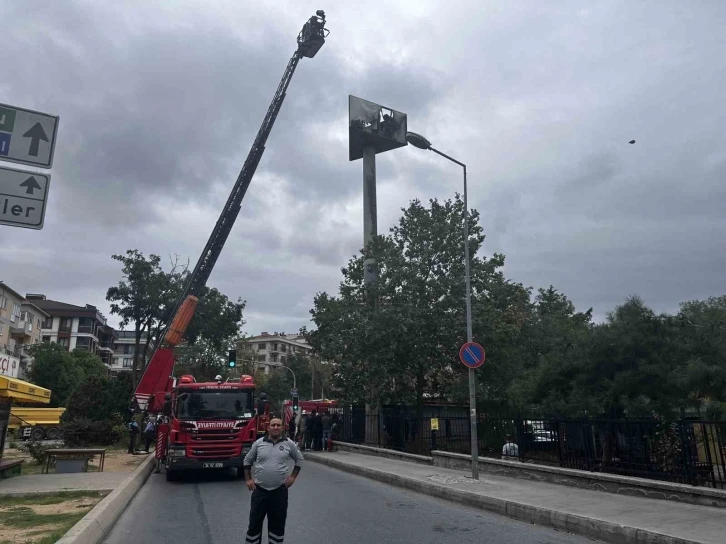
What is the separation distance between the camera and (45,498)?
11.5 metres

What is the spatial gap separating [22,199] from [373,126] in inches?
1142

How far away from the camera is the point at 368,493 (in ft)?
43.8

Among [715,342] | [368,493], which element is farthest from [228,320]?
[715,342]

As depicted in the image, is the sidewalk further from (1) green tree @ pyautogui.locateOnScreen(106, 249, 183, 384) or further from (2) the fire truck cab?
(1) green tree @ pyautogui.locateOnScreen(106, 249, 183, 384)

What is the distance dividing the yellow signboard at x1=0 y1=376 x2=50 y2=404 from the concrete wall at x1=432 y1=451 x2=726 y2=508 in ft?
36.0

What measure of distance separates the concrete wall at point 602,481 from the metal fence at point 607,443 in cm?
70

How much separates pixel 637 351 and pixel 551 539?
7.39 meters

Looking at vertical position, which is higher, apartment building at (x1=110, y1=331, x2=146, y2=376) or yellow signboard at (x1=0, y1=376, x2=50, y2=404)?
apartment building at (x1=110, y1=331, x2=146, y2=376)

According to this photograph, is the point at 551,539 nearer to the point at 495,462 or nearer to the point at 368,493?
the point at 368,493

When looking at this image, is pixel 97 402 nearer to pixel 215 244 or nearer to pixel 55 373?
pixel 215 244

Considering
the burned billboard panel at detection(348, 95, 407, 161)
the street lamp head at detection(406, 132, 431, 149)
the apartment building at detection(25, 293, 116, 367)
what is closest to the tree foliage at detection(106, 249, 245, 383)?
the burned billboard panel at detection(348, 95, 407, 161)

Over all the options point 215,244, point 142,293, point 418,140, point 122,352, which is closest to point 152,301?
point 142,293

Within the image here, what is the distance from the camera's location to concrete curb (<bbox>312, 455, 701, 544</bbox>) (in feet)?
25.0

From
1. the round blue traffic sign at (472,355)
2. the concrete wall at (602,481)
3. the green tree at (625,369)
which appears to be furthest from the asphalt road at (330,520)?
the green tree at (625,369)
